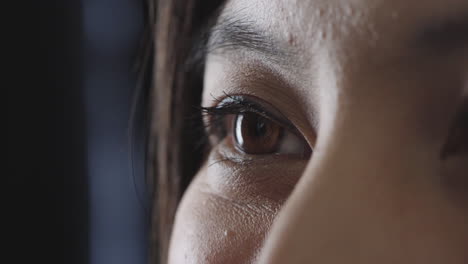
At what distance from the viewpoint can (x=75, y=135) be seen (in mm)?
1486

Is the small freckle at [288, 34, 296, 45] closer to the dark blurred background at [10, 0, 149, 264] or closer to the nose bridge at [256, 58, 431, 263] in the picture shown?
the nose bridge at [256, 58, 431, 263]

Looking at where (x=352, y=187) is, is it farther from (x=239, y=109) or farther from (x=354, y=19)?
(x=239, y=109)

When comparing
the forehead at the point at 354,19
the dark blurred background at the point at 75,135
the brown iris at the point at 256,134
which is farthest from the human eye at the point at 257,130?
the dark blurred background at the point at 75,135

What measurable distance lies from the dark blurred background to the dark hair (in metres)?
0.42

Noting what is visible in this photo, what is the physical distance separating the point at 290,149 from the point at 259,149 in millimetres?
44

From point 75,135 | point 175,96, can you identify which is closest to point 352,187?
point 175,96

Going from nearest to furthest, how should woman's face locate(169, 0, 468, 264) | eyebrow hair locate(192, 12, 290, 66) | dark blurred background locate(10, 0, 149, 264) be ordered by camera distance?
1. woman's face locate(169, 0, 468, 264)
2. eyebrow hair locate(192, 12, 290, 66)
3. dark blurred background locate(10, 0, 149, 264)

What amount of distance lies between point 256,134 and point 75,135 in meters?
1.02

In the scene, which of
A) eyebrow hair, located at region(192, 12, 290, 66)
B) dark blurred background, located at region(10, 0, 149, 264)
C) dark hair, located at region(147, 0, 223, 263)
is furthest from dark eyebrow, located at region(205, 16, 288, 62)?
dark blurred background, located at region(10, 0, 149, 264)

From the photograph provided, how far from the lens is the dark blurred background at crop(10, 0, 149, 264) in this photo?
1353 millimetres

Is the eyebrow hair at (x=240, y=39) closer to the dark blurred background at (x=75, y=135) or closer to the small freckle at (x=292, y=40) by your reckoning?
the small freckle at (x=292, y=40)

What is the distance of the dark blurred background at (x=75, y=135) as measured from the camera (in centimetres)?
135

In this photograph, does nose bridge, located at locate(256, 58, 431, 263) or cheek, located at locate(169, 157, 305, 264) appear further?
cheek, located at locate(169, 157, 305, 264)

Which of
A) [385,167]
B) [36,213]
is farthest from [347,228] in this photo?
[36,213]
